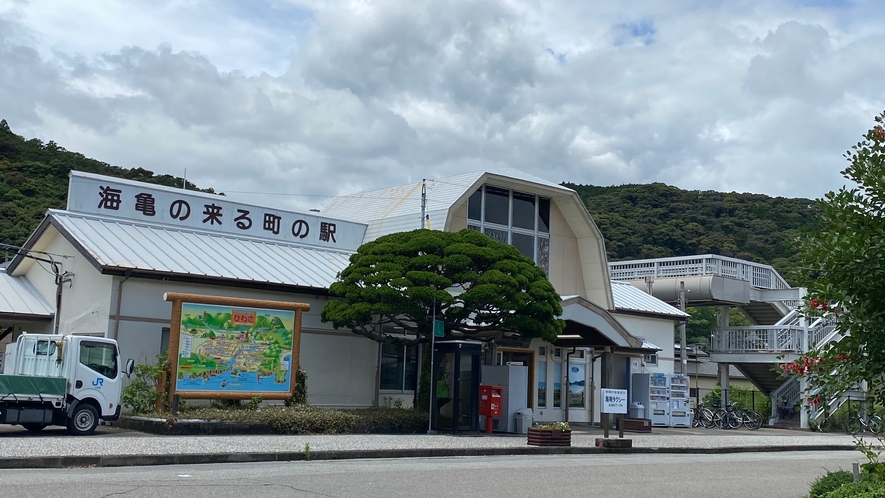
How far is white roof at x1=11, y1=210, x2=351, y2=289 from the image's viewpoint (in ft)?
74.3

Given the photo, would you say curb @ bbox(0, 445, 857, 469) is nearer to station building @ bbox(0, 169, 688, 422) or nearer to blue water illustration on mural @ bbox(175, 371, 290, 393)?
station building @ bbox(0, 169, 688, 422)

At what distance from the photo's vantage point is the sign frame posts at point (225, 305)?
20734 millimetres

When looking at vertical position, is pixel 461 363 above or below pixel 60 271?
below

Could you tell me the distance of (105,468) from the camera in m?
13.6

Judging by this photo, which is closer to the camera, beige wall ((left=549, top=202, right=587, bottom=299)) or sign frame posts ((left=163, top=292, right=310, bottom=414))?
sign frame posts ((left=163, top=292, right=310, bottom=414))

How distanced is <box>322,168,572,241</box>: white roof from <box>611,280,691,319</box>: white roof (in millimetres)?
5716

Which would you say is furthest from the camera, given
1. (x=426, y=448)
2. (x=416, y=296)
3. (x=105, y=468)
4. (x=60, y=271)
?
(x=60, y=271)

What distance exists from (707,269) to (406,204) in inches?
518

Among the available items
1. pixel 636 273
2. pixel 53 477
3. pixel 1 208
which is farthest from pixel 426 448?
pixel 1 208

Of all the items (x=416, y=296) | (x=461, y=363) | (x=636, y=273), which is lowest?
(x=461, y=363)

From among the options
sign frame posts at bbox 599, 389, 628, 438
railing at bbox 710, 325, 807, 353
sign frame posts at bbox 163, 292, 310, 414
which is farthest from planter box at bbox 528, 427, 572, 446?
railing at bbox 710, 325, 807, 353

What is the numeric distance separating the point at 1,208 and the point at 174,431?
80.6ft

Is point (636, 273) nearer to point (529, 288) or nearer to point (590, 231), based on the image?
point (590, 231)

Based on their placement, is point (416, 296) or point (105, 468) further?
point (416, 296)
